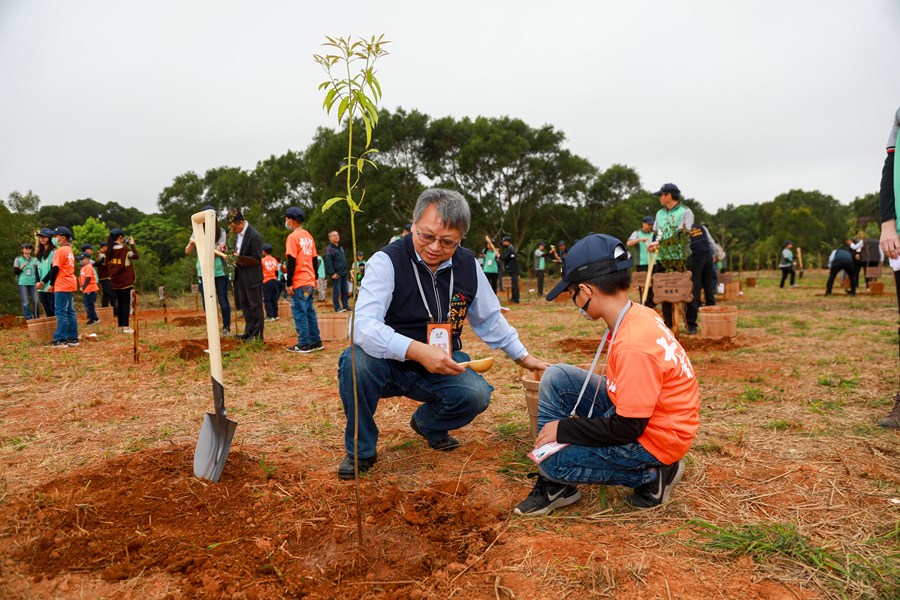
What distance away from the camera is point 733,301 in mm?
14094

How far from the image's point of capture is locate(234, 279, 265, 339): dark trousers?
7.89 metres

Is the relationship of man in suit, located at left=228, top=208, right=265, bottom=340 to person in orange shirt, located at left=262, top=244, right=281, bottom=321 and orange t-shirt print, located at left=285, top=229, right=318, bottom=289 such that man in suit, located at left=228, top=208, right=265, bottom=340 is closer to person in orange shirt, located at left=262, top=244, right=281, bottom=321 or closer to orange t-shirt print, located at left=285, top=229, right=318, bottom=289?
orange t-shirt print, located at left=285, top=229, right=318, bottom=289

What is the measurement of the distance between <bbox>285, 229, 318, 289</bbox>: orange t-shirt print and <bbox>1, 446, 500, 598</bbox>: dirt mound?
14.7 feet

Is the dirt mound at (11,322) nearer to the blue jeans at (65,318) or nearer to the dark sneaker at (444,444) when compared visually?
the blue jeans at (65,318)

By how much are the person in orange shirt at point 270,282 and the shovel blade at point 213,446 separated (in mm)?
7978

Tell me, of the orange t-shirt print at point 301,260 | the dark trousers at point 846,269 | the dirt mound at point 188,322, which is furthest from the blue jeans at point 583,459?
the dark trousers at point 846,269

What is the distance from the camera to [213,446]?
285cm

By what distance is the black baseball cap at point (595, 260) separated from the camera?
2314mm

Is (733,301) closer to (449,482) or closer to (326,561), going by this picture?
(449,482)

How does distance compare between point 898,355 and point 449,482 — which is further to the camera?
point 898,355

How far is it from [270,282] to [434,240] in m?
9.14

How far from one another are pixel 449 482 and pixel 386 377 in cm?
67

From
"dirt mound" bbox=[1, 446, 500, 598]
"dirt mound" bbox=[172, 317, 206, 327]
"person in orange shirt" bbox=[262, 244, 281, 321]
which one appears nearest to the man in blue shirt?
"dirt mound" bbox=[1, 446, 500, 598]

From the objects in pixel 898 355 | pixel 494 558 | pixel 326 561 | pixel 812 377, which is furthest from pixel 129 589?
pixel 898 355
